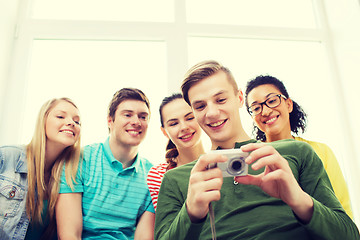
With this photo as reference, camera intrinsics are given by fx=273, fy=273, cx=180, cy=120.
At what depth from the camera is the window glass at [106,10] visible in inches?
93.1

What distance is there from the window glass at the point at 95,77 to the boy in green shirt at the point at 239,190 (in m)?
1.00

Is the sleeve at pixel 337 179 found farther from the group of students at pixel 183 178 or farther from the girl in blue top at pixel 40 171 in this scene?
the girl in blue top at pixel 40 171

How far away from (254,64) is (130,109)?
130cm

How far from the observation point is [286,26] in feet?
8.29

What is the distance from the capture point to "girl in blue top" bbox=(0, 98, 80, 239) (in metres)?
1.39

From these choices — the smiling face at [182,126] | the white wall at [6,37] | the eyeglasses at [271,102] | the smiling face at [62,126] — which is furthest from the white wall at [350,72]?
the white wall at [6,37]

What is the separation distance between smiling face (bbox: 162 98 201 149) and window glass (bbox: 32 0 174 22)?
3.82 feet

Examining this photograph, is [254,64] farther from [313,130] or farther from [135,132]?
[135,132]

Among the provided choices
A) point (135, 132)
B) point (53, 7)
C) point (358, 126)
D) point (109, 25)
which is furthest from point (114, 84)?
point (358, 126)

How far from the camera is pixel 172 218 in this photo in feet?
3.09

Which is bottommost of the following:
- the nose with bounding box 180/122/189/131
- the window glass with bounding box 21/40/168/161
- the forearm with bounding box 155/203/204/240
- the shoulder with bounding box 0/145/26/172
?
the forearm with bounding box 155/203/204/240

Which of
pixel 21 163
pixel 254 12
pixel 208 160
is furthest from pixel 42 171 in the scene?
pixel 254 12

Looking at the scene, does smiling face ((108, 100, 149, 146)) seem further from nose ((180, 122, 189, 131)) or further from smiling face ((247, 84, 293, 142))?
smiling face ((247, 84, 293, 142))

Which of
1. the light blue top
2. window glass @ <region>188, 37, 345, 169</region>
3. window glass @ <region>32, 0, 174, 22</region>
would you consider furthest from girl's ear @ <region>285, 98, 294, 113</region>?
window glass @ <region>32, 0, 174, 22</region>
